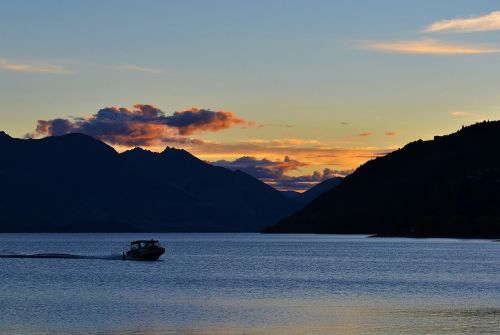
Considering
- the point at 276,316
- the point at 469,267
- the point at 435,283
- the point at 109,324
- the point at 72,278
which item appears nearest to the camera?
the point at 109,324

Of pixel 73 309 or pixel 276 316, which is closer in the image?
pixel 276 316

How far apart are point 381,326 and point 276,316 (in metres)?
12.7

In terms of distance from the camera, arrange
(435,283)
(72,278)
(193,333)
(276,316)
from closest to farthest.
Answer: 1. (193,333)
2. (276,316)
3. (435,283)
4. (72,278)

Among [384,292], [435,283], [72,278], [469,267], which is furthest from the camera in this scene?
[469,267]

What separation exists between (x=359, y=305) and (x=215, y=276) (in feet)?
194

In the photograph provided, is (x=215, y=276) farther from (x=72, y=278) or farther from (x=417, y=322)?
(x=417, y=322)

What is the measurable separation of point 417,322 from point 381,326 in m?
4.54

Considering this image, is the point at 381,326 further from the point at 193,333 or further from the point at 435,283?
the point at 435,283

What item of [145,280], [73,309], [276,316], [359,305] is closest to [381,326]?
[276,316]

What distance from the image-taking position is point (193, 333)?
79.4 meters

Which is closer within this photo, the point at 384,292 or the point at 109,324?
the point at 109,324

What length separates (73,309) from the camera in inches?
3935

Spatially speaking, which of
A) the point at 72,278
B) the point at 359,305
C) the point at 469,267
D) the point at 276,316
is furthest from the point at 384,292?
the point at 469,267

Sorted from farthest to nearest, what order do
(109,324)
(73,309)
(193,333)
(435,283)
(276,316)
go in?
1. (435,283)
2. (73,309)
3. (276,316)
4. (109,324)
5. (193,333)
